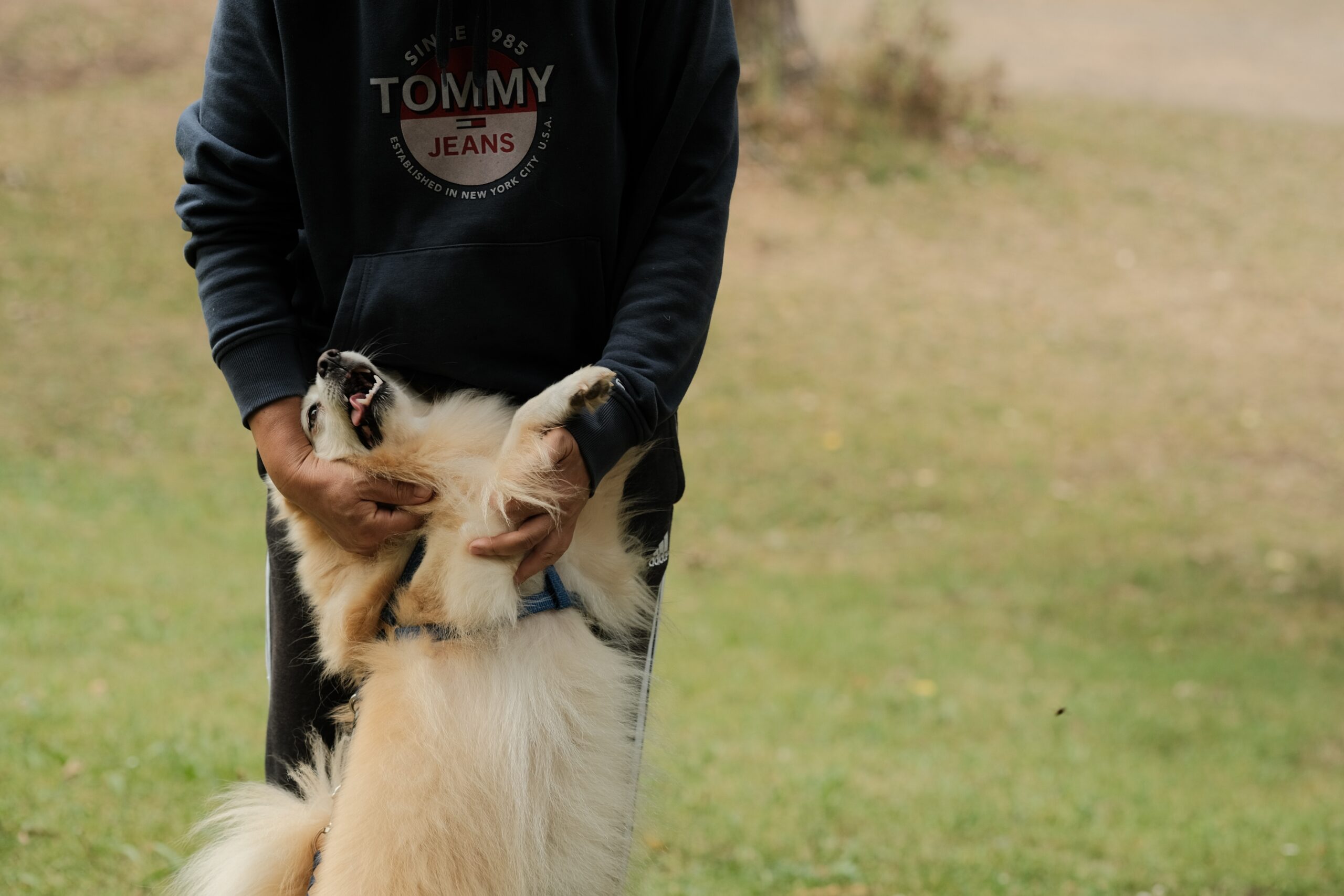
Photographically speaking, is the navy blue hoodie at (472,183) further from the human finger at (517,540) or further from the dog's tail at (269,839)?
the dog's tail at (269,839)

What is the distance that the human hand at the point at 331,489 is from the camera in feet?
6.85

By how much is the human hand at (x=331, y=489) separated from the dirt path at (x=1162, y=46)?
13.3 meters

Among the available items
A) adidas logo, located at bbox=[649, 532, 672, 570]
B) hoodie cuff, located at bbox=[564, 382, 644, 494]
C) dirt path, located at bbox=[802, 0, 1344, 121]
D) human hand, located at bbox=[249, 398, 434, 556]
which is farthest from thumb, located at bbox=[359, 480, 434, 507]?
dirt path, located at bbox=[802, 0, 1344, 121]

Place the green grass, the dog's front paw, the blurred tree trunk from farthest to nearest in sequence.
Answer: the blurred tree trunk < the green grass < the dog's front paw

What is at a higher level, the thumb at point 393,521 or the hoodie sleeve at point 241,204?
the hoodie sleeve at point 241,204

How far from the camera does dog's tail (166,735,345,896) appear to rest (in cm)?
212

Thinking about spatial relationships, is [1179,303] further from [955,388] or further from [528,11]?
[528,11]

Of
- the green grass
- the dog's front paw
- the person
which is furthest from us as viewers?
the green grass

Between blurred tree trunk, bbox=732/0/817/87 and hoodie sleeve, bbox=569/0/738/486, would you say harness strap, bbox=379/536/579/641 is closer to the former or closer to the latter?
hoodie sleeve, bbox=569/0/738/486

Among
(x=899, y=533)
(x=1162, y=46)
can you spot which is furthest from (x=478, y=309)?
(x=1162, y=46)

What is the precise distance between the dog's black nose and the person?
97mm

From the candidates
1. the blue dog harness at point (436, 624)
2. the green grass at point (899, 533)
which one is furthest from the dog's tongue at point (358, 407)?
the green grass at point (899, 533)

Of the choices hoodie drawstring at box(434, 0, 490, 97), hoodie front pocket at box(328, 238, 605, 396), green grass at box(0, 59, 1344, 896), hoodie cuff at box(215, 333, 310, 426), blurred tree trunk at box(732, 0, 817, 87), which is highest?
blurred tree trunk at box(732, 0, 817, 87)

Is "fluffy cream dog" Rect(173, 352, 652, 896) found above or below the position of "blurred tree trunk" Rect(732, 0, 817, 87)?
below
